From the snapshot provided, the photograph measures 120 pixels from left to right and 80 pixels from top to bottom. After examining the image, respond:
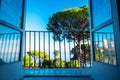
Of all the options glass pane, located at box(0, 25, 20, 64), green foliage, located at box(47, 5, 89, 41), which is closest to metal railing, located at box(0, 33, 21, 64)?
glass pane, located at box(0, 25, 20, 64)

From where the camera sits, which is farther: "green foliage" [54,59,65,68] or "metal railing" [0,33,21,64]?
"green foliage" [54,59,65,68]

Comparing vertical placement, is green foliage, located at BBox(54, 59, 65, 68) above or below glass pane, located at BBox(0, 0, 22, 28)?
below

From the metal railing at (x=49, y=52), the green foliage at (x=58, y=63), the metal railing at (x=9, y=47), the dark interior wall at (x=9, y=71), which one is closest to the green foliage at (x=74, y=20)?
the metal railing at (x=49, y=52)

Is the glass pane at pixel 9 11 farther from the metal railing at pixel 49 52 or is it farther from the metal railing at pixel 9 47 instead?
the metal railing at pixel 49 52

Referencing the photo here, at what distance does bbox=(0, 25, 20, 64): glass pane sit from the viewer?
2.63 meters

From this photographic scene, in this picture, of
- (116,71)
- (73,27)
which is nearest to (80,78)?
(116,71)

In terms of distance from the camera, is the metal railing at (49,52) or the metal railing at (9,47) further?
the metal railing at (49,52)

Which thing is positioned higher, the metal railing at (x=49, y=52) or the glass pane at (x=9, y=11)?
the glass pane at (x=9, y=11)

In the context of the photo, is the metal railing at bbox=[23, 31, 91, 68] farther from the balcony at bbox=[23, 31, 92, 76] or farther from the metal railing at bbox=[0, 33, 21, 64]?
the metal railing at bbox=[0, 33, 21, 64]

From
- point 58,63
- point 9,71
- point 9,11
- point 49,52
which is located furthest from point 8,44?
point 58,63

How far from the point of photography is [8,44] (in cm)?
299

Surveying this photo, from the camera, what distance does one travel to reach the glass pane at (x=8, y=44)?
8.63 ft

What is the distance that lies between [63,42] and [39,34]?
3.08ft

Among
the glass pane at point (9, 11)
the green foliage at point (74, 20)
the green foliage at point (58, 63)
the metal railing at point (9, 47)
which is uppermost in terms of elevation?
the green foliage at point (74, 20)
